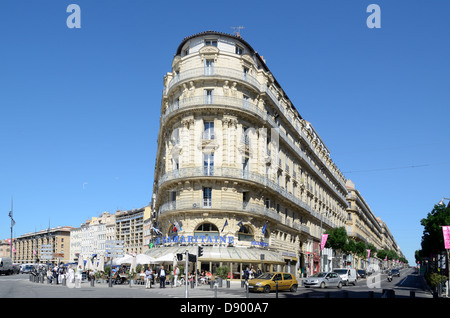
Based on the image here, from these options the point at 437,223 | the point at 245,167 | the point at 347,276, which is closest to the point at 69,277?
the point at 245,167

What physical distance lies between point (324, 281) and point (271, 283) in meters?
9.60

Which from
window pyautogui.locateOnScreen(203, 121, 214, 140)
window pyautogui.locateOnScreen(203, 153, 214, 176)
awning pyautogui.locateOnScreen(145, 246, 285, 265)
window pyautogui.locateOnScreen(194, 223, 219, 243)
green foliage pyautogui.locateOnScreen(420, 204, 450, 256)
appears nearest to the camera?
awning pyautogui.locateOnScreen(145, 246, 285, 265)

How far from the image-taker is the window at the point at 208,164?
148 ft

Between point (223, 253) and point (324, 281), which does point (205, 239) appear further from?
point (324, 281)

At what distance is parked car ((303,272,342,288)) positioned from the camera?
129ft

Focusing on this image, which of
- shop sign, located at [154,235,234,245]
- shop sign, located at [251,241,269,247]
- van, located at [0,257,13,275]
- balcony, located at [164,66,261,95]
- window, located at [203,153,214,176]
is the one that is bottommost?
van, located at [0,257,13,275]

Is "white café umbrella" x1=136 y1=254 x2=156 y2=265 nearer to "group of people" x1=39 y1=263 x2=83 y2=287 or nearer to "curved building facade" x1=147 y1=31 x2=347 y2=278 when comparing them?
"curved building facade" x1=147 y1=31 x2=347 y2=278

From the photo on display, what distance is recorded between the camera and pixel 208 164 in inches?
1802

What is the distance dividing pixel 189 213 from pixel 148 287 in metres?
10.5

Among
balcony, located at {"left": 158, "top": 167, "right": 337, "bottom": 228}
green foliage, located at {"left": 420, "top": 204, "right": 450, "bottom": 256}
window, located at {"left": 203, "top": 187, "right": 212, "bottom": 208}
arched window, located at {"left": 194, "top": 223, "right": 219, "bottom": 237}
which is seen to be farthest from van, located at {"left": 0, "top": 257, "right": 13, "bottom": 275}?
green foliage, located at {"left": 420, "top": 204, "right": 450, "bottom": 256}

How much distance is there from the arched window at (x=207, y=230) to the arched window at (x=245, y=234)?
2585 mm

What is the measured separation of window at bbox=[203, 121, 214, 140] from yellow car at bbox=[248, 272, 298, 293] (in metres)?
17.3
